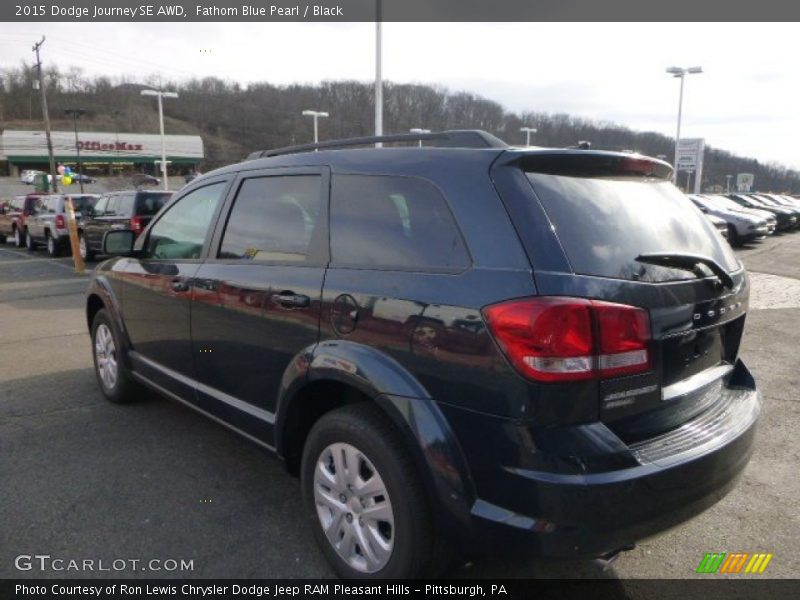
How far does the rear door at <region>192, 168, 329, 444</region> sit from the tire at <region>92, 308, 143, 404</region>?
1.34m

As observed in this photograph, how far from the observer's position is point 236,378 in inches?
126

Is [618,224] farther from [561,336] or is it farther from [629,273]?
[561,336]

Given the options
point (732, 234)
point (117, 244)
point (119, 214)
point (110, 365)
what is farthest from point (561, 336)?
point (732, 234)

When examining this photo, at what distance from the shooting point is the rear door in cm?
279

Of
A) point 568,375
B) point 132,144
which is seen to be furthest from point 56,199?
point 132,144

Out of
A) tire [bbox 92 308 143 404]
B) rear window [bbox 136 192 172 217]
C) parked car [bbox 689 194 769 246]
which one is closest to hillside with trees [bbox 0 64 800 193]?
parked car [bbox 689 194 769 246]

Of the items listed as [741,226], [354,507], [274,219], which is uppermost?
[274,219]

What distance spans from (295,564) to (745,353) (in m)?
5.28

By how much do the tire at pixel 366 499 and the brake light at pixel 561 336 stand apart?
2.05ft

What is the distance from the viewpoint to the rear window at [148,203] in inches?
550

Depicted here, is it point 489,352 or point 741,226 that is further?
point 741,226

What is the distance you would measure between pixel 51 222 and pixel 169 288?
614 inches

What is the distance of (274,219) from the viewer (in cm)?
313

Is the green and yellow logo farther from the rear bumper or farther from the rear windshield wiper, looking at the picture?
the rear windshield wiper
